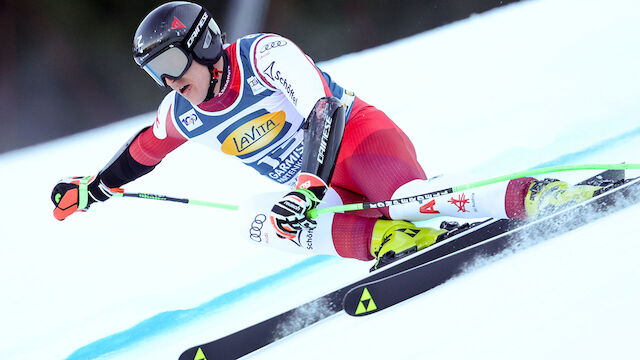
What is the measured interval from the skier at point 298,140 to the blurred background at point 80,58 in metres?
2.59

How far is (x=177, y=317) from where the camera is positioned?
2.59m

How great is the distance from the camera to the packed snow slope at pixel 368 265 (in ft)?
4.87

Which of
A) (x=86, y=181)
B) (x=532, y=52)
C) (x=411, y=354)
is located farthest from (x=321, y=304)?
(x=532, y=52)

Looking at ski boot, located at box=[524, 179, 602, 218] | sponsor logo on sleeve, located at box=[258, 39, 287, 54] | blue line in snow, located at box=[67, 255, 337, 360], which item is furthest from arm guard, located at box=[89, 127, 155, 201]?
ski boot, located at box=[524, 179, 602, 218]

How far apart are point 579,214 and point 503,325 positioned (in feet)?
1.57

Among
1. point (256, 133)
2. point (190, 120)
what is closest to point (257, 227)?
point (256, 133)

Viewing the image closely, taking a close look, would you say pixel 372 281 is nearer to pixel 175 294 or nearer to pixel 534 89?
pixel 175 294

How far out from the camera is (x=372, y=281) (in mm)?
1907

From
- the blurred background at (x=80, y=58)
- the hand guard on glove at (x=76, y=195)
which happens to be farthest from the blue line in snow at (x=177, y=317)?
the blurred background at (x=80, y=58)

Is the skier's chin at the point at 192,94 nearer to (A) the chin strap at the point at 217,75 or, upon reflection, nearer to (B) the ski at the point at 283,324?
(A) the chin strap at the point at 217,75

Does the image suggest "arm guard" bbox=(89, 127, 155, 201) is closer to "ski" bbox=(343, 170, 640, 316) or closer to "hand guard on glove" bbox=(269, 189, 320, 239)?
"hand guard on glove" bbox=(269, 189, 320, 239)

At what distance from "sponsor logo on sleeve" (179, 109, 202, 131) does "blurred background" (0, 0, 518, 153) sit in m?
2.76

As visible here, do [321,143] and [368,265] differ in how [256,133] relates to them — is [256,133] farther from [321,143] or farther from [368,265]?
[368,265]

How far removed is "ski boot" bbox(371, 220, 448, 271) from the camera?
1.99m
